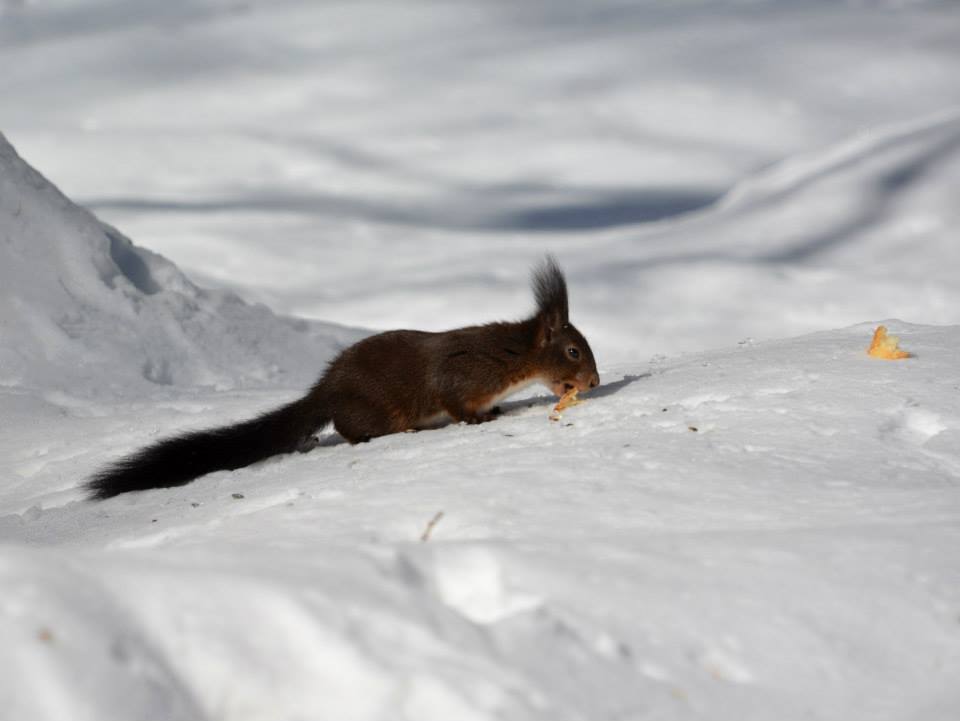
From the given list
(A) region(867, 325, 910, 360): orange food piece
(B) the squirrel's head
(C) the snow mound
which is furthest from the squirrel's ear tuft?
(C) the snow mound

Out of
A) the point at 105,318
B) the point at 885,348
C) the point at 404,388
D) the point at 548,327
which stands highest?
the point at 105,318

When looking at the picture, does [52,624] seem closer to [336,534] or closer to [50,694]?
[50,694]

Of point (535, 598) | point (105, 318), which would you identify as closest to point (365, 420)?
point (535, 598)

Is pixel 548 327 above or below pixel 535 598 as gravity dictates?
above

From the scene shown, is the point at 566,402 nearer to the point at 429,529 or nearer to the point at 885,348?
the point at 885,348

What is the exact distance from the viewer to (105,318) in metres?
8.66

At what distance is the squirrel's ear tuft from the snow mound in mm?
3645

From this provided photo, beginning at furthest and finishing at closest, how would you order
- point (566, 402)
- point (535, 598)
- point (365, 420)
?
point (365, 420)
point (566, 402)
point (535, 598)

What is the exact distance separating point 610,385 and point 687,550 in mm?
2826

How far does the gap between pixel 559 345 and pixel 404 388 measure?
2.32 ft

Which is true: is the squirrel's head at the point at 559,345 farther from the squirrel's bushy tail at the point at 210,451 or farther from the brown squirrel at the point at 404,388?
the squirrel's bushy tail at the point at 210,451

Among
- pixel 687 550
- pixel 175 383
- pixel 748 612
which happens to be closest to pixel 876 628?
pixel 748 612

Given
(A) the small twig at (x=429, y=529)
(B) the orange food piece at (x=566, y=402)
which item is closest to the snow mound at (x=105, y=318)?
(B) the orange food piece at (x=566, y=402)

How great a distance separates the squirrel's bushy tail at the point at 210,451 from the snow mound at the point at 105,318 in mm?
2701
